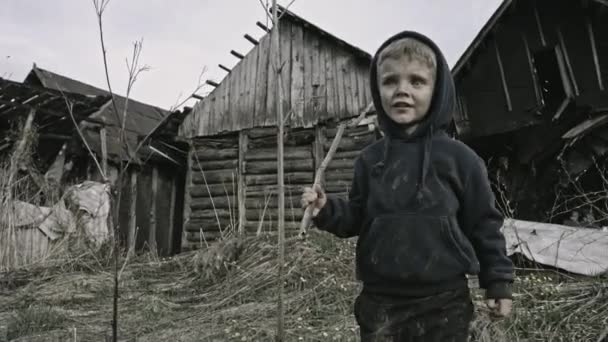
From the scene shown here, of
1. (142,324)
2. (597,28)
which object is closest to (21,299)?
(142,324)

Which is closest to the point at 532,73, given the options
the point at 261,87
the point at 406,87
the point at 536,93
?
the point at 536,93

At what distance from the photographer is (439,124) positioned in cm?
185

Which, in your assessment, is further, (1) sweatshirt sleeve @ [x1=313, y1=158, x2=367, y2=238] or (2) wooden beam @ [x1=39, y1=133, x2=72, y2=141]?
(2) wooden beam @ [x1=39, y1=133, x2=72, y2=141]

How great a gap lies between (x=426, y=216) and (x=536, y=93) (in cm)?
789

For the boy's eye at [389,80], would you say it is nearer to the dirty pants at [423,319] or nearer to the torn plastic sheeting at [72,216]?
the dirty pants at [423,319]

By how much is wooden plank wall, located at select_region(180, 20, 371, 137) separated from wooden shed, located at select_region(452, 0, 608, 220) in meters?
2.19

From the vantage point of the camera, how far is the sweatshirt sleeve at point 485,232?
1.68 metres

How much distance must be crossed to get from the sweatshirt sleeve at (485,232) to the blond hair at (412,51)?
1.41ft

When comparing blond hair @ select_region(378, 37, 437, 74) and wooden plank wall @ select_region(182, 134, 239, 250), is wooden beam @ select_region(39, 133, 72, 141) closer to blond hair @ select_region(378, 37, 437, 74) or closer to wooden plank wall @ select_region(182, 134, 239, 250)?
wooden plank wall @ select_region(182, 134, 239, 250)

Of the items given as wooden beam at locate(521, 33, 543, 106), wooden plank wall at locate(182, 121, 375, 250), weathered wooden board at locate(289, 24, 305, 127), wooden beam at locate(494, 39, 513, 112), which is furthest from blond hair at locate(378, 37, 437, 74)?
weathered wooden board at locate(289, 24, 305, 127)

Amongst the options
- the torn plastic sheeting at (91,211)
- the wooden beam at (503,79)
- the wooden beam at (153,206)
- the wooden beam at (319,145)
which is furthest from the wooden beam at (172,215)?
the wooden beam at (503,79)

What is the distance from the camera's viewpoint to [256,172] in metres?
10.6

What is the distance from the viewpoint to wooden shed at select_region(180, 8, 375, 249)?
9.84m

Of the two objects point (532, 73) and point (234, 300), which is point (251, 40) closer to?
point (532, 73)
